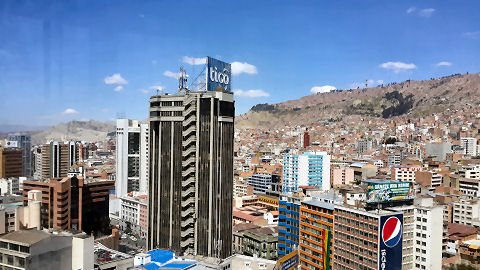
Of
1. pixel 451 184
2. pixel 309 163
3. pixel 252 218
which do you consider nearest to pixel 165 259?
pixel 252 218

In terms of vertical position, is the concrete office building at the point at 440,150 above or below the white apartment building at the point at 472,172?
above

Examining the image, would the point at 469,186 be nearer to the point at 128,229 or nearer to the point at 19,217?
the point at 128,229

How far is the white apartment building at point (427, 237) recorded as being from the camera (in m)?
13.8

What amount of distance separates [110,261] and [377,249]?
24.7 feet

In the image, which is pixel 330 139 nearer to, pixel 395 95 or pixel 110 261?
pixel 395 95

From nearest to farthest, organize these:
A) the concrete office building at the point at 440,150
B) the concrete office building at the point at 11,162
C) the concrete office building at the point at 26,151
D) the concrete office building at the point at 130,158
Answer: the concrete office building at the point at 130,158
the concrete office building at the point at 11,162
the concrete office building at the point at 26,151
the concrete office building at the point at 440,150

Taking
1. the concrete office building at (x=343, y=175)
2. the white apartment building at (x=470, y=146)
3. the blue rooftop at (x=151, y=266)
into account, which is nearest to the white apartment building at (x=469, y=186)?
the concrete office building at (x=343, y=175)

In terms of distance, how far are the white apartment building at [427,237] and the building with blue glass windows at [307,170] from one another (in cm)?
1360

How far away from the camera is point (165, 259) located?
12.0m

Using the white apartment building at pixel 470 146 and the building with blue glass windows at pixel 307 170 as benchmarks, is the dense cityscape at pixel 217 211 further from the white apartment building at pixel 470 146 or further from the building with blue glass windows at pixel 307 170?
the white apartment building at pixel 470 146

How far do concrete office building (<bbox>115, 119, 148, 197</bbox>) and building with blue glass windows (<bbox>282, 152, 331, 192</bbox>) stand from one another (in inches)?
386

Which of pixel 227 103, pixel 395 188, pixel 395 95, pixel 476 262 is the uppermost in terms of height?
pixel 395 95

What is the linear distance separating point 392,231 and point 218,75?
792 centimetres

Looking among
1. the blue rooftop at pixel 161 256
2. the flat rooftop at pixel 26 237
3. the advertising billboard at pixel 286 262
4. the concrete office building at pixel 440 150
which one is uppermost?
the concrete office building at pixel 440 150
